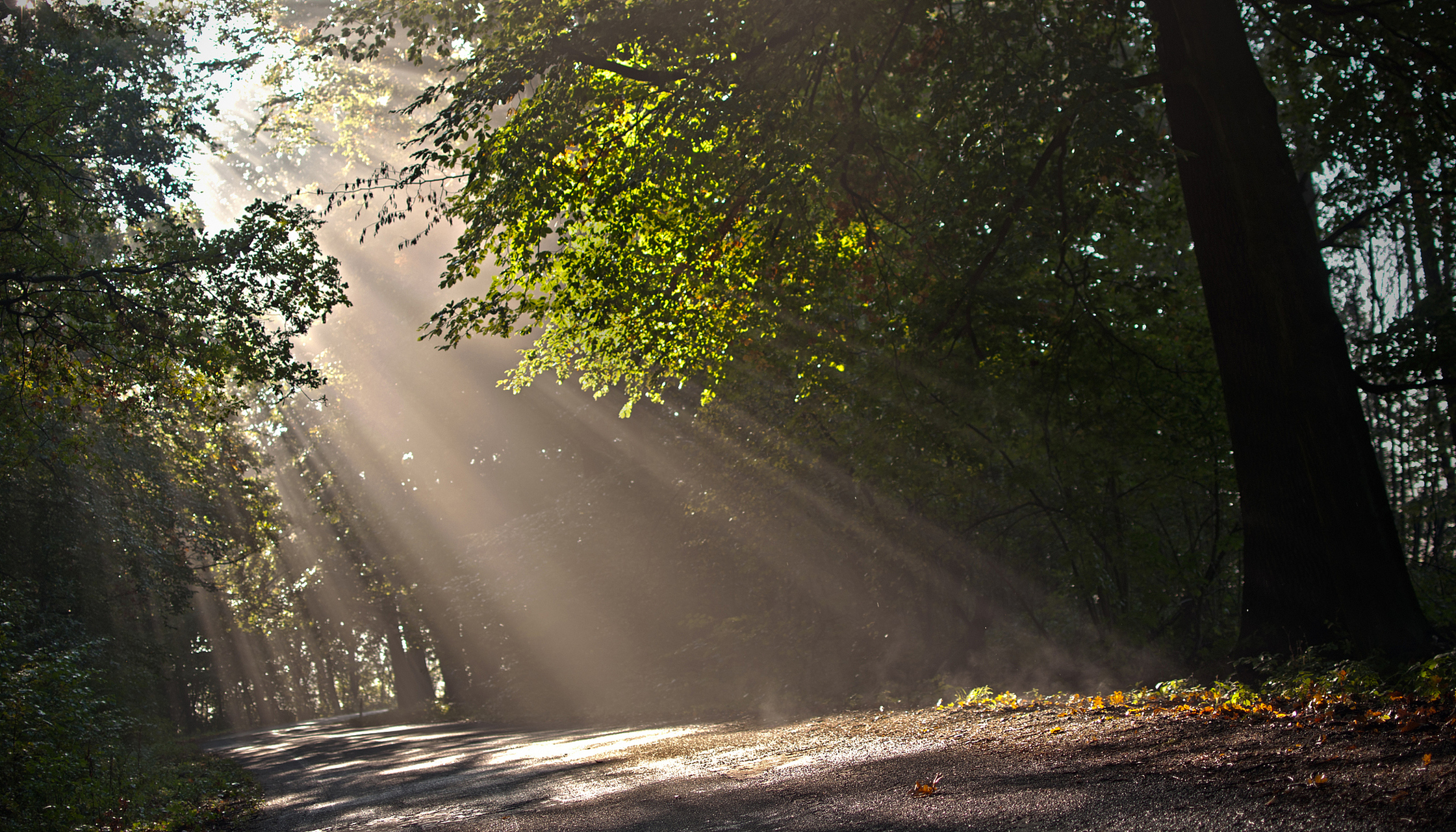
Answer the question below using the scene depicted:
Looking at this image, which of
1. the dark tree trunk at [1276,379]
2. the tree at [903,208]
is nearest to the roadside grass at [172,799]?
the tree at [903,208]

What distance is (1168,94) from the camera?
27.4 ft

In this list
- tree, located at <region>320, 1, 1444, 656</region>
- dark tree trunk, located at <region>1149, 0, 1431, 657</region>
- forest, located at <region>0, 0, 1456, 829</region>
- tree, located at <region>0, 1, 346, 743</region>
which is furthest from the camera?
tree, located at <region>0, 1, 346, 743</region>

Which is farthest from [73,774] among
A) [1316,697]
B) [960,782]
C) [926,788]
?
[1316,697]

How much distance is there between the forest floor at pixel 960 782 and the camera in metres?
3.93

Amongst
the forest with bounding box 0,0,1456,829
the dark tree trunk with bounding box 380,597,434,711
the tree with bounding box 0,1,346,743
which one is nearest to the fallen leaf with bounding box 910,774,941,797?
the forest with bounding box 0,0,1456,829

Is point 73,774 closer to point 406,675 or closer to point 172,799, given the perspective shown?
point 172,799

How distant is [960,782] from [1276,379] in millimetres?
4446

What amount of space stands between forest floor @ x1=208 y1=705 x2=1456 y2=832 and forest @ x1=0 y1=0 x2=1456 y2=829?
7.08 feet

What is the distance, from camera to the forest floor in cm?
393

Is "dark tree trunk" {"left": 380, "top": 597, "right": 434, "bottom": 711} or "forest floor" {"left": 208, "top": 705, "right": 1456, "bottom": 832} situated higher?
"forest floor" {"left": 208, "top": 705, "right": 1456, "bottom": 832}

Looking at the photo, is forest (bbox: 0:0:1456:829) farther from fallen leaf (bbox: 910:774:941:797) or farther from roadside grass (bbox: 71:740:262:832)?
fallen leaf (bbox: 910:774:941:797)

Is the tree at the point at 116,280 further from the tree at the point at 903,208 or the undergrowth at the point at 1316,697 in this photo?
the undergrowth at the point at 1316,697

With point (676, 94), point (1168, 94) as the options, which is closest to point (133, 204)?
point (676, 94)

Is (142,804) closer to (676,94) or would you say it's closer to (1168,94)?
(676,94)
